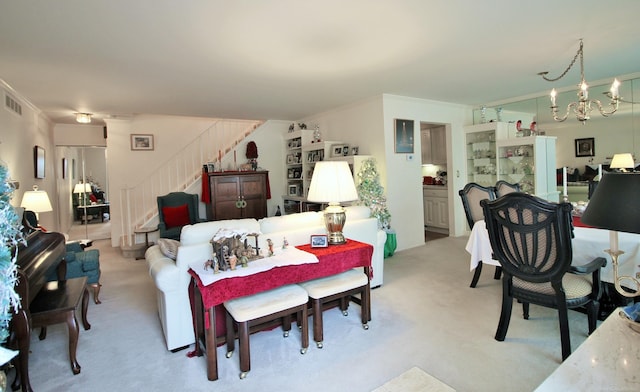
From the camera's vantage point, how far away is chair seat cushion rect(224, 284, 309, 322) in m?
2.15

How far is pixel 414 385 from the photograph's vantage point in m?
1.58

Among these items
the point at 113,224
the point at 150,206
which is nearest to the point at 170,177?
the point at 150,206

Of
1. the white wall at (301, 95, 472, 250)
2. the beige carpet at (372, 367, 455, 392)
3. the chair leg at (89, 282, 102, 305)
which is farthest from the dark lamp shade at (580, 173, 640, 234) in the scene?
the chair leg at (89, 282, 102, 305)

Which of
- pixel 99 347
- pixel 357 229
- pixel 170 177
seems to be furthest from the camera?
pixel 170 177

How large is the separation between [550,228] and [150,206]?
6758 mm

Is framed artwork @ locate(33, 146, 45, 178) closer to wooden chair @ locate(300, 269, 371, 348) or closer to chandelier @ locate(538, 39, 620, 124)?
wooden chair @ locate(300, 269, 371, 348)

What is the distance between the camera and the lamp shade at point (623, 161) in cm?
448

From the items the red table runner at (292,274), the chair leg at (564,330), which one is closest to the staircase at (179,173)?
the red table runner at (292,274)

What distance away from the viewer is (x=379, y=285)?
3738 millimetres

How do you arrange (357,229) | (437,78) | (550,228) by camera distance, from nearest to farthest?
(550,228) → (357,229) → (437,78)

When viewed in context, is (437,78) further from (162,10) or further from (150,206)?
(150,206)

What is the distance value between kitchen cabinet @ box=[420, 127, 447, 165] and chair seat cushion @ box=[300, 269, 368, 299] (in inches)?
186

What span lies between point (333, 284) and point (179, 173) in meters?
5.48

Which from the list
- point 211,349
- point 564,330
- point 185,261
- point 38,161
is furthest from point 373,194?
point 38,161
